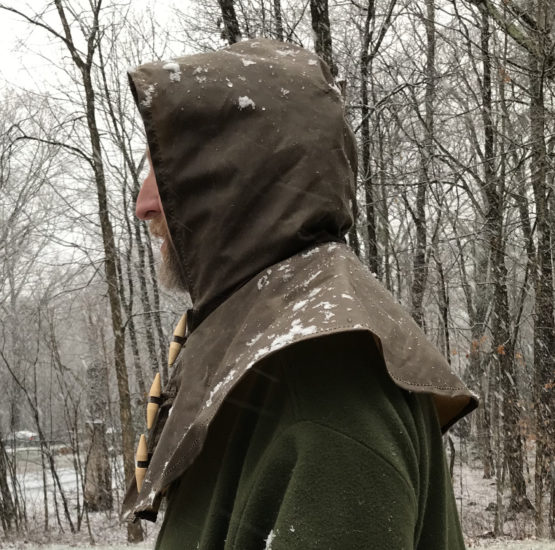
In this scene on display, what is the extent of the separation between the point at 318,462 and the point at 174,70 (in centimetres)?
91

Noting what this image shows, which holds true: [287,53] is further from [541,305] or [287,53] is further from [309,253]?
[541,305]

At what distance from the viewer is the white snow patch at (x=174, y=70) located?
140 cm

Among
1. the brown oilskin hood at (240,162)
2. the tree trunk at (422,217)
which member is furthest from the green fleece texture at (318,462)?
the tree trunk at (422,217)

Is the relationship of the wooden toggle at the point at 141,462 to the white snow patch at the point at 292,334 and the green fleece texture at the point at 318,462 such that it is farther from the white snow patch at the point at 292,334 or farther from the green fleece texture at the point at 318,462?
the white snow patch at the point at 292,334

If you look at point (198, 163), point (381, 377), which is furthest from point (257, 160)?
point (381, 377)

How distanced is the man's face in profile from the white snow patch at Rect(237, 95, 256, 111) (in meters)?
0.24

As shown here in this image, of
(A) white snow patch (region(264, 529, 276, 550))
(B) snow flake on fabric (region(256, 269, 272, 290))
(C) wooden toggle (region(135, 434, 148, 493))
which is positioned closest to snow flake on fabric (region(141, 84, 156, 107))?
(B) snow flake on fabric (region(256, 269, 272, 290))

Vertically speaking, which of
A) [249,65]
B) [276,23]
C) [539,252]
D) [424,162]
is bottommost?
[539,252]

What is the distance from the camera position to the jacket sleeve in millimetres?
937

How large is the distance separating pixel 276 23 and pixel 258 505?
328 inches

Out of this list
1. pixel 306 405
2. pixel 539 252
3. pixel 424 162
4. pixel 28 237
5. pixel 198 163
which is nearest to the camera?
pixel 306 405

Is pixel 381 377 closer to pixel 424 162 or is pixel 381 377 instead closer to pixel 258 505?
pixel 258 505

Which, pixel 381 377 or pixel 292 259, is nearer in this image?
pixel 381 377

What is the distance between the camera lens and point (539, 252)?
9148 millimetres
